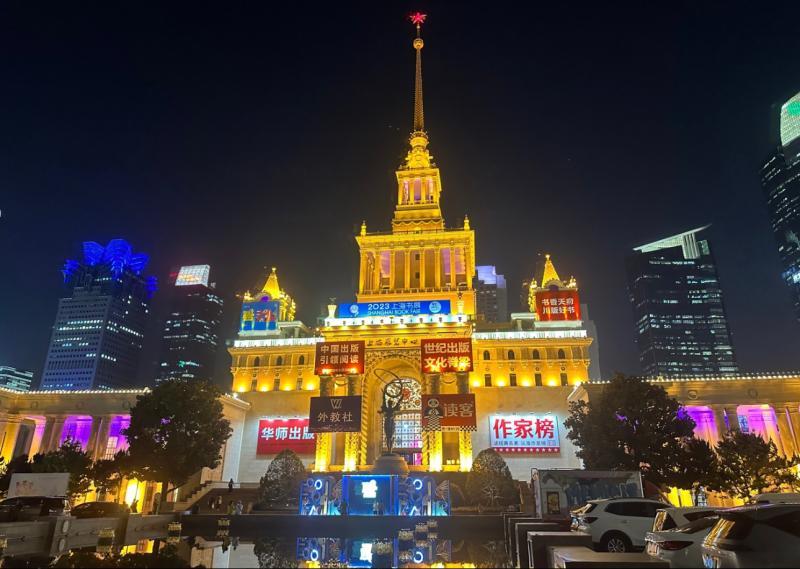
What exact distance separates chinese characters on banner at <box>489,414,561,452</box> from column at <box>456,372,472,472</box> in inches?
120

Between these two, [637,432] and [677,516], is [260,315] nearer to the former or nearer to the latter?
[637,432]

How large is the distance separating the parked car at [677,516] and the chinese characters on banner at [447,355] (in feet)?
113

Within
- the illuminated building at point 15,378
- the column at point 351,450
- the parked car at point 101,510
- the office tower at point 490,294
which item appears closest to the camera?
the parked car at point 101,510

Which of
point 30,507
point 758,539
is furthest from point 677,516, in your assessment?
point 30,507

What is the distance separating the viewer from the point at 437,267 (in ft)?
213

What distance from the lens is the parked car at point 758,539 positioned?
762cm

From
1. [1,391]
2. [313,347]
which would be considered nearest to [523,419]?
[313,347]

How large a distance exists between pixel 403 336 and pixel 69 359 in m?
143

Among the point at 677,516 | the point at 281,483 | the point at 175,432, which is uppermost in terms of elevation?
the point at 175,432

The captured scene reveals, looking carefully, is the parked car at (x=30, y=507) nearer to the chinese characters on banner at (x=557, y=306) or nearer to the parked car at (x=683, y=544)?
the parked car at (x=683, y=544)

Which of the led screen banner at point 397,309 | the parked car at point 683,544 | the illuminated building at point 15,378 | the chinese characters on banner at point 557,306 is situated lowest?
the parked car at point 683,544

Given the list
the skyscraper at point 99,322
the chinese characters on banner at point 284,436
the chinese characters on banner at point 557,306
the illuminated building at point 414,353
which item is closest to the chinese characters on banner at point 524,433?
the illuminated building at point 414,353

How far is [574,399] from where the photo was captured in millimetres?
48000

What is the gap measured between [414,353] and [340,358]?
784 centimetres
